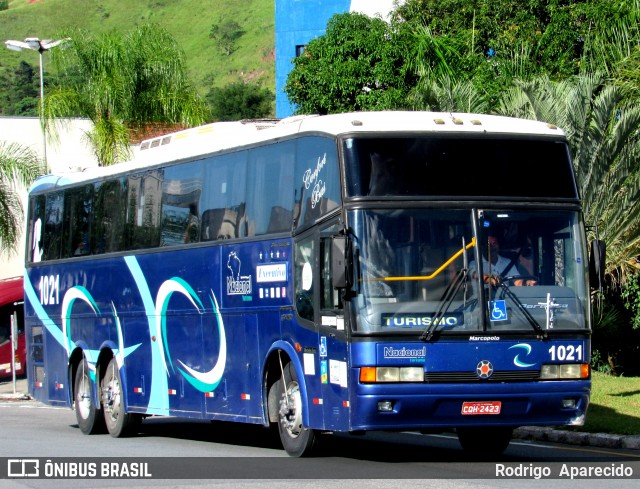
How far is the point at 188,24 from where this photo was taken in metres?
179

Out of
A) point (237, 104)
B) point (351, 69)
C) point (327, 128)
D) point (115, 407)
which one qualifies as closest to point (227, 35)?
point (237, 104)

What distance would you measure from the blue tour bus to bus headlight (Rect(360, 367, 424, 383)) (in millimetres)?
13

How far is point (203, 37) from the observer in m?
174

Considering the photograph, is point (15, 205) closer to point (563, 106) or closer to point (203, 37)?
point (563, 106)

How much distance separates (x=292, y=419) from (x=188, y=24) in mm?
170222

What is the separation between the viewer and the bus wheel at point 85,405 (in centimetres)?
1883

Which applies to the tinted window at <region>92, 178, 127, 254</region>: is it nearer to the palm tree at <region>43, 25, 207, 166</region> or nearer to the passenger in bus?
the passenger in bus

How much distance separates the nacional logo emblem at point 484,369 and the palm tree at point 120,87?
2146 centimetres

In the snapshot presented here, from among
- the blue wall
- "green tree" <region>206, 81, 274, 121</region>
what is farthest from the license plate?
"green tree" <region>206, 81, 274, 121</region>

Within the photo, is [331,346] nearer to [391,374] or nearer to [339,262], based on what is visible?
[391,374]

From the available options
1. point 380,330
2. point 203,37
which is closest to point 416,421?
point 380,330

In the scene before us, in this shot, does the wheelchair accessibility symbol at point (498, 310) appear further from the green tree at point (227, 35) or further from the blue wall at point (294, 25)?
the green tree at point (227, 35)

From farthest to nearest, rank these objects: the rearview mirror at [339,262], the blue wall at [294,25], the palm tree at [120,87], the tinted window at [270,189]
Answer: the blue wall at [294,25] → the palm tree at [120,87] → the tinted window at [270,189] → the rearview mirror at [339,262]

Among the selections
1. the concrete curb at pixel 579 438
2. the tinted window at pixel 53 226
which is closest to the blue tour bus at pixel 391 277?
the concrete curb at pixel 579 438
